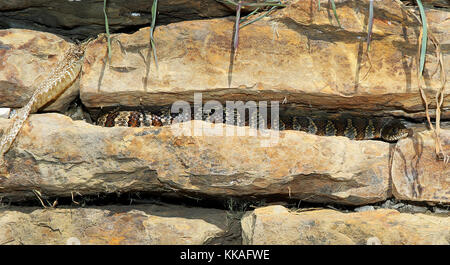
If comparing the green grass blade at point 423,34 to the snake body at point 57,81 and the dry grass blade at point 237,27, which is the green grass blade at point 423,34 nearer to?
the dry grass blade at point 237,27

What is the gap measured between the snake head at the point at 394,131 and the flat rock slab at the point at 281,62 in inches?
10.7

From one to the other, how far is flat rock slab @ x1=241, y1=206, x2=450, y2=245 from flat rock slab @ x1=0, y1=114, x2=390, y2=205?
20 centimetres

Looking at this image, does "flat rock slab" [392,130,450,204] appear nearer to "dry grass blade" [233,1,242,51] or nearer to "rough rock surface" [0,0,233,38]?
"dry grass blade" [233,1,242,51]

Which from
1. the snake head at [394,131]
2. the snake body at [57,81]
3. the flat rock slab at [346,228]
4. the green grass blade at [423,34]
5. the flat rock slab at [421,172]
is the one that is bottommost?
the flat rock slab at [346,228]

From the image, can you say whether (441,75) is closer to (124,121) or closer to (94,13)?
(124,121)

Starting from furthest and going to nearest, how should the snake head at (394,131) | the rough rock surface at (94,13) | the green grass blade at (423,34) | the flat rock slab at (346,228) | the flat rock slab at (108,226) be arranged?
the snake head at (394,131)
the rough rock surface at (94,13)
the flat rock slab at (108,226)
the green grass blade at (423,34)
the flat rock slab at (346,228)

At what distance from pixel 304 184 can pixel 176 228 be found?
3.26ft

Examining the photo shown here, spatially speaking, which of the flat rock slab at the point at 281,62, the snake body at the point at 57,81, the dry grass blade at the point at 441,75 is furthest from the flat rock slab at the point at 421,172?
the snake body at the point at 57,81

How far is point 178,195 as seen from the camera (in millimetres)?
3447

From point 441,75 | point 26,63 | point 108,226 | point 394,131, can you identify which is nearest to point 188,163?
point 108,226

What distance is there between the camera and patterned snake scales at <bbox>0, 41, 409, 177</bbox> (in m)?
3.26

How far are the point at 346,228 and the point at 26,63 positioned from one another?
279 centimetres

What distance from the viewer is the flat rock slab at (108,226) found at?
10.4ft

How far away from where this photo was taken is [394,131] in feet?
12.1
